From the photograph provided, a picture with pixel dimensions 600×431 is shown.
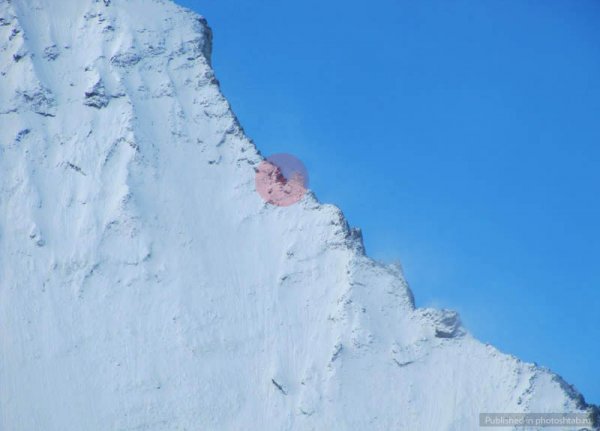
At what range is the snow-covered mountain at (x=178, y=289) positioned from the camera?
6134cm

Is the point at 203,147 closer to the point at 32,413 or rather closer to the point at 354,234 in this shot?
the point at 354,234

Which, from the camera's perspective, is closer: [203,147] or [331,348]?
[331,348]

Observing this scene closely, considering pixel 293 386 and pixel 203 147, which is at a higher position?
pixel 203 147

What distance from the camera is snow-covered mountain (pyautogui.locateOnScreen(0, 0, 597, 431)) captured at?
2415 inches

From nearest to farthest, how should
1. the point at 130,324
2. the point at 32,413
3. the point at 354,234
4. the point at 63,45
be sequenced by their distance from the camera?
the point at 32,413, the point at 130,324, the point at 354,234, the point at 63,45

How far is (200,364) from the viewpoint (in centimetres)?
6272

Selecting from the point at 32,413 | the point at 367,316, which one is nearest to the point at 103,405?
the point at 32,413

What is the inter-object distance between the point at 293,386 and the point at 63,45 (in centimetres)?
3319

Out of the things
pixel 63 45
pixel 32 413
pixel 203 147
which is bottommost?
pixel 32 413

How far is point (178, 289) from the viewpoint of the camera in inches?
2596

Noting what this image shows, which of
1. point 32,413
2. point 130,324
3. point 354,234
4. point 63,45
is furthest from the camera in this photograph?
point 63,45

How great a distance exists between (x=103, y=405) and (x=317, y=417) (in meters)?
12.7

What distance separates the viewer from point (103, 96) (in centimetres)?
7456

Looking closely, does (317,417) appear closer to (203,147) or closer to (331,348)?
(331,348)
